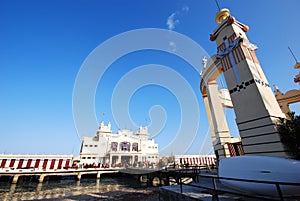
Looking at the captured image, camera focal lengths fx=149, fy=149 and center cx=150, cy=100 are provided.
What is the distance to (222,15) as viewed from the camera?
11.2 metres

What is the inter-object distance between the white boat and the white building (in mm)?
31369

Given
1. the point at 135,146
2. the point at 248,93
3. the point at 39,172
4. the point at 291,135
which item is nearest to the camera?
the point at 291,135

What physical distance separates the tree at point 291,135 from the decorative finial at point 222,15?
325 inches

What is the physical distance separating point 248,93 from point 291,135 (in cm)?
262

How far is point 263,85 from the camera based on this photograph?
8.21 meters

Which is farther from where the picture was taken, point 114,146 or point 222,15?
point 114,146

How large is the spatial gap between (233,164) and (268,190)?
1320 millimetres

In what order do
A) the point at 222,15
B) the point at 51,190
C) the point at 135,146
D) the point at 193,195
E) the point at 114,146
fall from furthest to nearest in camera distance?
1. the point at 135,146
2. the point at 114,146
3. the point at 51,190
4. the point at 222,15
5. the point at 193,195

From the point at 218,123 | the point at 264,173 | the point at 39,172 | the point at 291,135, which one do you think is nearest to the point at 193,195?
the point at 264,173

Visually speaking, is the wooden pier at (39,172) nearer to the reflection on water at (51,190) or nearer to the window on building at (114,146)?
the reflection on water at (51,190)

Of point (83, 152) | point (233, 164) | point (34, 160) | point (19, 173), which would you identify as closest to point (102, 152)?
point (83, 152)

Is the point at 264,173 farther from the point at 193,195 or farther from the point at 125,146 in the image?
the point at 125,146

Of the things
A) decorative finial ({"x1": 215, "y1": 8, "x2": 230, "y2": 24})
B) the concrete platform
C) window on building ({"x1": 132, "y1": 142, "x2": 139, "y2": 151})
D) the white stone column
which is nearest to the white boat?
the concrete platform

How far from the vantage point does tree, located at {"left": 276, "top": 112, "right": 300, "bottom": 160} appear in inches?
260
